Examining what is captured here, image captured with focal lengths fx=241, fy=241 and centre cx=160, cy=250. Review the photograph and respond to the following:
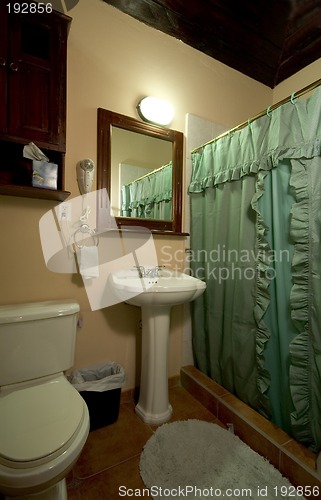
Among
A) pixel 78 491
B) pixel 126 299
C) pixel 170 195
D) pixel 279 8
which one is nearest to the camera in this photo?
pixel 78 491

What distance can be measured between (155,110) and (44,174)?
0.91 meters

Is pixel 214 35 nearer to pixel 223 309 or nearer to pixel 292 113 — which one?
pixel 292 113

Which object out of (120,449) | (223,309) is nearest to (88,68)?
(223,309)

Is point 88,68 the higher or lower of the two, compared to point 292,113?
higher

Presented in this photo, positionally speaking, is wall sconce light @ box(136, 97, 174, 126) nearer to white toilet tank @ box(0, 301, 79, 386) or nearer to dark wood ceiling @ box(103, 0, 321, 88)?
dark wood ceiling @ box(103, 0, 321, 88)

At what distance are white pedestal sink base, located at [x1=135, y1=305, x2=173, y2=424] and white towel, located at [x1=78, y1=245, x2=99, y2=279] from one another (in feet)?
1.19

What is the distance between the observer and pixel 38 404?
3.22ft

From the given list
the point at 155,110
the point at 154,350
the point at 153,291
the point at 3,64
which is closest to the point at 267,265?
the point at 153,291

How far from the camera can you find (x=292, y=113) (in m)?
1.18

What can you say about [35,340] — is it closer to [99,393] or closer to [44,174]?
[99,393]

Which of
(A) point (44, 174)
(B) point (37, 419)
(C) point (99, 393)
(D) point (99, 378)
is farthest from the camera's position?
(D) point (99, 378)

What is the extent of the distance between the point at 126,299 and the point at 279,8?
210 centimetres

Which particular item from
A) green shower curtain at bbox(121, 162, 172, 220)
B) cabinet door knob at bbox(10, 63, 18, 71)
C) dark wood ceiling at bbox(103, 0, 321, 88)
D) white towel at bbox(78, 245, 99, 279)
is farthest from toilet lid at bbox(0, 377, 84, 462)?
dark wood ceiling at bbox(103, 0, 321, 88)

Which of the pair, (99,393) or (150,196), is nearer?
(99,393)
